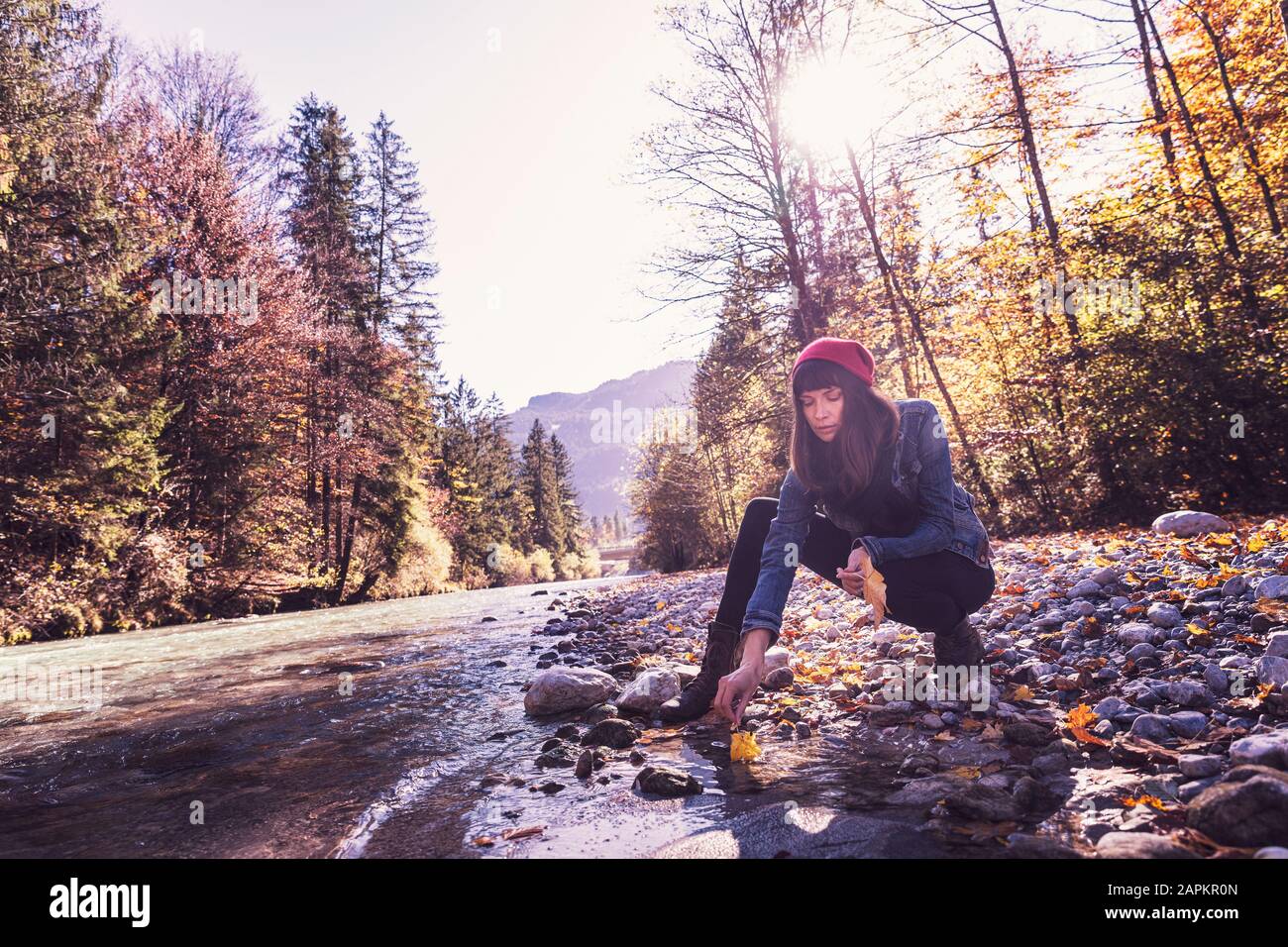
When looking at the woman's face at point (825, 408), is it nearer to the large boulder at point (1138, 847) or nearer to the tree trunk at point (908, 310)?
the large boulder at point (1138, 847)

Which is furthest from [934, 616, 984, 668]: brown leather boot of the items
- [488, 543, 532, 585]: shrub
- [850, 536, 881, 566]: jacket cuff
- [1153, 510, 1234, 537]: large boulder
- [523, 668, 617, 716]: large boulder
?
[488, 543, 532, 585]: shrub

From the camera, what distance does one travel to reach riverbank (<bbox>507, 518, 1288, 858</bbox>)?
1738mm

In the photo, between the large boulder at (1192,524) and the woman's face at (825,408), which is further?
the large boulder at (1192,524)

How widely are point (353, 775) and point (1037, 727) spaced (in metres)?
2.93

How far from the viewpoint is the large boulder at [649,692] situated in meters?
3.56

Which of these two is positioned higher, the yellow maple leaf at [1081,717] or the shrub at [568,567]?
the yellow maple leaf at [1081,717]

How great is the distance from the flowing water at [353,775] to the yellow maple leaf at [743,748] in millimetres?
78

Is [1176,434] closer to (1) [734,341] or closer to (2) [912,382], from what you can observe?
(2) [912,382]

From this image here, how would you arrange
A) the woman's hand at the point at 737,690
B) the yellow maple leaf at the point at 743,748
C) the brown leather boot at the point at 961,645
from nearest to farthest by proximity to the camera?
1. the woman's hand at the point at 737,690
2. the yellow maple leaf at the point at 743,748
3. the brown leather boot at the point at 961,645

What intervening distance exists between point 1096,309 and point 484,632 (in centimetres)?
973

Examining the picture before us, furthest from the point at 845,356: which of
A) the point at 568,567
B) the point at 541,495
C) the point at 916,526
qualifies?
the point at 541,495

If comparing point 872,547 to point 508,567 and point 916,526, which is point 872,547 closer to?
point 916,526

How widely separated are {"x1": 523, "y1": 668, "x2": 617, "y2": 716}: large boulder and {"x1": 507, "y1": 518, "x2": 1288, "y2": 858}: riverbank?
0.04 feet

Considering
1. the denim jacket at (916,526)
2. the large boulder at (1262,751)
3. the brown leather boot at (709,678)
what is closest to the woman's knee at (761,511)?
the denim jacket at (916,526)
